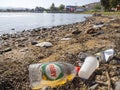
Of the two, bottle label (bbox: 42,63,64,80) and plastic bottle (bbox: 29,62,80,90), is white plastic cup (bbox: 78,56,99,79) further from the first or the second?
bottle label (bbox: 42,63,64,80)

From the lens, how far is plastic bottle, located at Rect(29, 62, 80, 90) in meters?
4.76

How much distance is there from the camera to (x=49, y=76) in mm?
4766

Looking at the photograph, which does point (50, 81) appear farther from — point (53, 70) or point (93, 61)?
point (93, 61)

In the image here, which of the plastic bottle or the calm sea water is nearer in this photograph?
the plastic bottle

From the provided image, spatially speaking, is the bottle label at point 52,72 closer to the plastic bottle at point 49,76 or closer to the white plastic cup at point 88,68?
the plastic bottle at point 49,76

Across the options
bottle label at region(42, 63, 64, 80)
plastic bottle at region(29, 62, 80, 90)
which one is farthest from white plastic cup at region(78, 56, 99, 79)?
bottle label at region(42, 63, 64, 80)

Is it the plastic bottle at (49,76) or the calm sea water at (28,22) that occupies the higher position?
the plastic bottle at (49,76)

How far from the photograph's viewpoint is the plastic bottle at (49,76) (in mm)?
4762

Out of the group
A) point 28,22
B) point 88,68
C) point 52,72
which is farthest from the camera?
point 28,22

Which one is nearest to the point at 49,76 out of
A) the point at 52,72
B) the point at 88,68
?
the point at 52,72

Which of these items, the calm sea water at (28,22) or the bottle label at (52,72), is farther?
the calm sea water at (28,22)

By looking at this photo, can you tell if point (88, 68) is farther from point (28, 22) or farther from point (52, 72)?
point (28, 22)

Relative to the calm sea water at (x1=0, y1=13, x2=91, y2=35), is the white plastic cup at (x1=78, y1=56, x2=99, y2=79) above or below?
above

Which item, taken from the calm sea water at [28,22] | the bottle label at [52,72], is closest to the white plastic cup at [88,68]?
the bottle label at [52,72]
